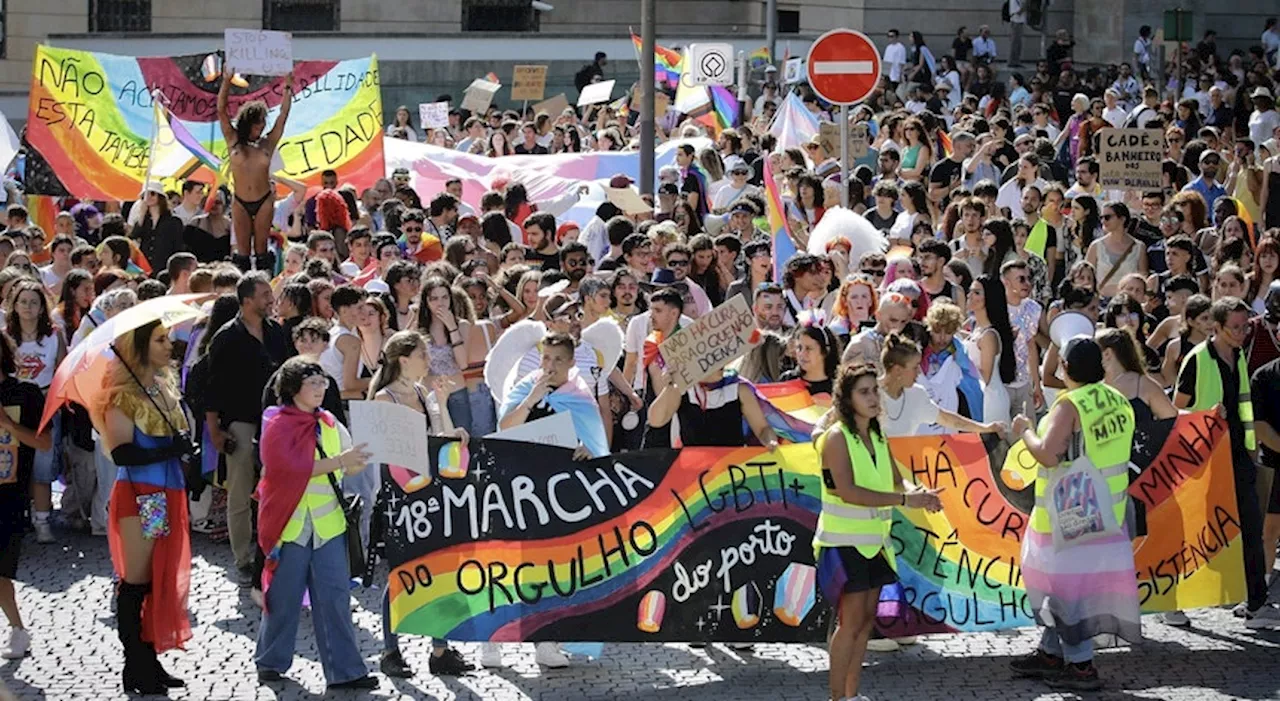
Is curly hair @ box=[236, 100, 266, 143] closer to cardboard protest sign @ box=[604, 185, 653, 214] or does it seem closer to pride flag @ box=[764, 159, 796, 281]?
cardboard protest sign @ box=[604, 185, 653, 214]

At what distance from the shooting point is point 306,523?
9.02 meters

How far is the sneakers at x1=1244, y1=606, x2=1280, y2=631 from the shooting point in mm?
10062

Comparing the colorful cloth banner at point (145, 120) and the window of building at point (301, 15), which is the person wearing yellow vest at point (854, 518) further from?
the window of building at point (301, 15)

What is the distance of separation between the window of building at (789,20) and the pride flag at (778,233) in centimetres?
2633

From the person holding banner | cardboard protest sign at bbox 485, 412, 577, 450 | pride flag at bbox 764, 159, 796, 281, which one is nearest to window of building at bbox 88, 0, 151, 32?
pride flag at bbox 764, 159, 796, 281

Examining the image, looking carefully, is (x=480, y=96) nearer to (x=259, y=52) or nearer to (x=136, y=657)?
(x=259, y=52)

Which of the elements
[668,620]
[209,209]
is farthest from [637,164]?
[668,620]

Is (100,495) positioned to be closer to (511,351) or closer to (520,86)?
(511,351)

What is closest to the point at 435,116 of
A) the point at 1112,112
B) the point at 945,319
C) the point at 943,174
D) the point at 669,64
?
the point at 669,64

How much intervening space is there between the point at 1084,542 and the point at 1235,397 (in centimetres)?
162

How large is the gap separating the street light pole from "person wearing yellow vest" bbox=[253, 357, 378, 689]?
29.2ft

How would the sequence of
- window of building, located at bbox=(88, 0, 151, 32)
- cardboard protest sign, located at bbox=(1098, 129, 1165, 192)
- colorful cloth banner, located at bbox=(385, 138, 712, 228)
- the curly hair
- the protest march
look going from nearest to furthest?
the protest march → the curly hair → cardboard protest sign, located at bbox=(1098, 129, 1165, 192) → colorful cloth banner, located at bbox=(385, 138, 712, 228) → window of building, located at bbox=(88, 0, 151, 32)

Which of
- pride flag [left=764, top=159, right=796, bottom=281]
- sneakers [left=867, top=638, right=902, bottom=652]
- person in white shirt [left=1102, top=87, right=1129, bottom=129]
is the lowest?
sneakers [left=867, top=638, right=902, bottom=652]

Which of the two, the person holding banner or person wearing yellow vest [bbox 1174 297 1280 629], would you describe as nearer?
the person holding banner
